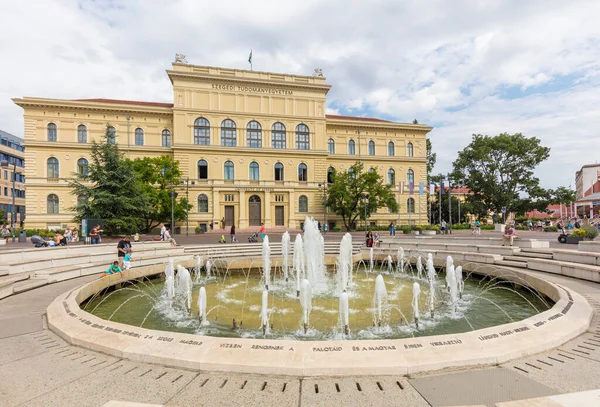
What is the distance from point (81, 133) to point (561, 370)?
48.2 meters

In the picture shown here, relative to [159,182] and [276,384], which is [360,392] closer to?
[276,384]

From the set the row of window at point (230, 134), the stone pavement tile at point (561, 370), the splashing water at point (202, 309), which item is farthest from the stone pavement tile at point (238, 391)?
the row of window at point (230, 134)

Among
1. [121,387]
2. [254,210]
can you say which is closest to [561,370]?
[121,387]

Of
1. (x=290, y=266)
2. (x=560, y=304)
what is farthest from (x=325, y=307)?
(x=290, y=266)

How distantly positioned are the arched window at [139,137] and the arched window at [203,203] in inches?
420

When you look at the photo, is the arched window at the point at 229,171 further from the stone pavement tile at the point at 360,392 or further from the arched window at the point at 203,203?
the stone pavement tile at the point at 360,392

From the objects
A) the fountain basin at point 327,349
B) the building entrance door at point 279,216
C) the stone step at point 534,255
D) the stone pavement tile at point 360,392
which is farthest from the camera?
the building entrance door at point 279,216

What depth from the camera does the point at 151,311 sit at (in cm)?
880

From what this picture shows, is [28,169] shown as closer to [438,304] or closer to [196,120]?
[196,120]

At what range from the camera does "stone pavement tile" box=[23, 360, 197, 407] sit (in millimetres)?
3535

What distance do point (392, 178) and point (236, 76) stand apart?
92.3 feet

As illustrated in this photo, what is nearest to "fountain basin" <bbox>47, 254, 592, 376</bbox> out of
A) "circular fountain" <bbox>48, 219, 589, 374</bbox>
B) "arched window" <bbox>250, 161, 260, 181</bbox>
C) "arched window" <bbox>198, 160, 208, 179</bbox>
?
"circular fountain" <bbox>48, 219, 589, 374</bbox>

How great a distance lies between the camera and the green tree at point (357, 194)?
132ft

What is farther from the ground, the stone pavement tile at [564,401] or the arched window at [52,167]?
the arched window at [52,167]
